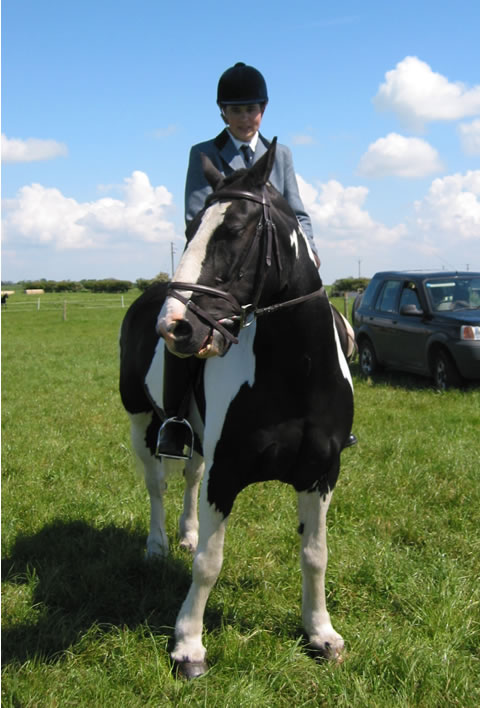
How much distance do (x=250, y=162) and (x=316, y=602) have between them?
2.54 metres

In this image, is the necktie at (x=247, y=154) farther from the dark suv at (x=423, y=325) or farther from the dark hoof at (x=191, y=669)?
the dark suv at (x=423, y=325)

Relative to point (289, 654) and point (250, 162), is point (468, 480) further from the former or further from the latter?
point (250, 162)

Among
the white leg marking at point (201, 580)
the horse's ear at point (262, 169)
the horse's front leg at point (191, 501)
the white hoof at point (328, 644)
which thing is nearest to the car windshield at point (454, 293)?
the horse's front leg at point (191, 501)

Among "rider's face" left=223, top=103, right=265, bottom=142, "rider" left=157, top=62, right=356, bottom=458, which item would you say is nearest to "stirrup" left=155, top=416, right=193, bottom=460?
"rider" left=157, top=62, right=356, bottom=458

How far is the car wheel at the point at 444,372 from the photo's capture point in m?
10.5

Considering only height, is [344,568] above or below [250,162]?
below

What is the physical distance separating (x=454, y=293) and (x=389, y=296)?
1492 millimetres

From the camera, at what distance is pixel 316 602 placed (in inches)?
139

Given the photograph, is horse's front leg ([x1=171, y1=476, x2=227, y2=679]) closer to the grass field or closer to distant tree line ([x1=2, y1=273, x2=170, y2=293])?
the grass field

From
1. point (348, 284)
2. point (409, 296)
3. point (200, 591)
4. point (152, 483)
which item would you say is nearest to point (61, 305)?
point (348, 284)

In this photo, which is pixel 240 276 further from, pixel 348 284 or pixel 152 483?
pixel 348 284

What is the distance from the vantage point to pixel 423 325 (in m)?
11.3

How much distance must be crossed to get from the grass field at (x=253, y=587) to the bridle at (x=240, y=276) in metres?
1.77

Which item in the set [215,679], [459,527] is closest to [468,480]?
[459,527]
